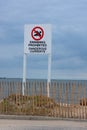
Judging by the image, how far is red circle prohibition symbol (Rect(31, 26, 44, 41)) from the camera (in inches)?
990

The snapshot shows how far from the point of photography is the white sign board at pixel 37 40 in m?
25.2

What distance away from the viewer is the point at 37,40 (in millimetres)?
25500

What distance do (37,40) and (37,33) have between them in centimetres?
39

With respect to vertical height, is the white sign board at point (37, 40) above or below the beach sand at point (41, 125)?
above

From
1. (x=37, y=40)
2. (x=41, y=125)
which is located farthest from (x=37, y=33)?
(x=41, y=125)

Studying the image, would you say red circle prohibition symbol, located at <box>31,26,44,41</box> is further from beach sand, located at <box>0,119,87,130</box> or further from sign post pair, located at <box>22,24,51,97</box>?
beach sand, located at <box>0,119,87,130</box>

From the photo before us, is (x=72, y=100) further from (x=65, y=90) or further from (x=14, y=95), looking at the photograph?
(x=14, y=95)

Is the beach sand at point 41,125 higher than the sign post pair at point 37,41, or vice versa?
the sign post pair at point 37,41

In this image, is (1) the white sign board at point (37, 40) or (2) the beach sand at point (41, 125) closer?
(2) the beach sand at point (41, 125)

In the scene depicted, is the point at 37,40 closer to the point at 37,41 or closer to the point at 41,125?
the point at 37,41

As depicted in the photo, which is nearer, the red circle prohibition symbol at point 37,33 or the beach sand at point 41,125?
the beach sand at point 41,125

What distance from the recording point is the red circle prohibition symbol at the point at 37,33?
25.2 m

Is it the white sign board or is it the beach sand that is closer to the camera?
the beach sand

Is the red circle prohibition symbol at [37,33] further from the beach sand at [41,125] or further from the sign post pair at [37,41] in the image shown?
the beach sand at [41,125]
